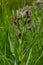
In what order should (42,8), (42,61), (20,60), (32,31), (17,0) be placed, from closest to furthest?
(20,60)
(42,61)
(32,31)
(42,8)
(17,0)

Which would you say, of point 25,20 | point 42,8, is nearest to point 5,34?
point 25,20

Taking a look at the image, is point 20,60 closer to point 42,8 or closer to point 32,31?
point 32,31

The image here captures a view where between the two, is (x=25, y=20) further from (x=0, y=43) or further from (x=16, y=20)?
(x=0, y=43)

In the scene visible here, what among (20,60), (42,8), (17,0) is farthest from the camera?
(17,0)

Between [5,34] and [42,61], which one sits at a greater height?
[5,34]

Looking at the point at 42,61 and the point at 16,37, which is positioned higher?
the point at 16,37

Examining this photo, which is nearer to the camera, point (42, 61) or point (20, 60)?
point (20, 60)

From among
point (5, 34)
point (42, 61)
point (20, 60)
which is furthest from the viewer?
point (5, 34)

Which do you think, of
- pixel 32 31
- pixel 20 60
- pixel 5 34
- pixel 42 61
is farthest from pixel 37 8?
pixel 20 60

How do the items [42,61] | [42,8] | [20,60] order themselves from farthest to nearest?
[42,8], [42,61], [20,60]
